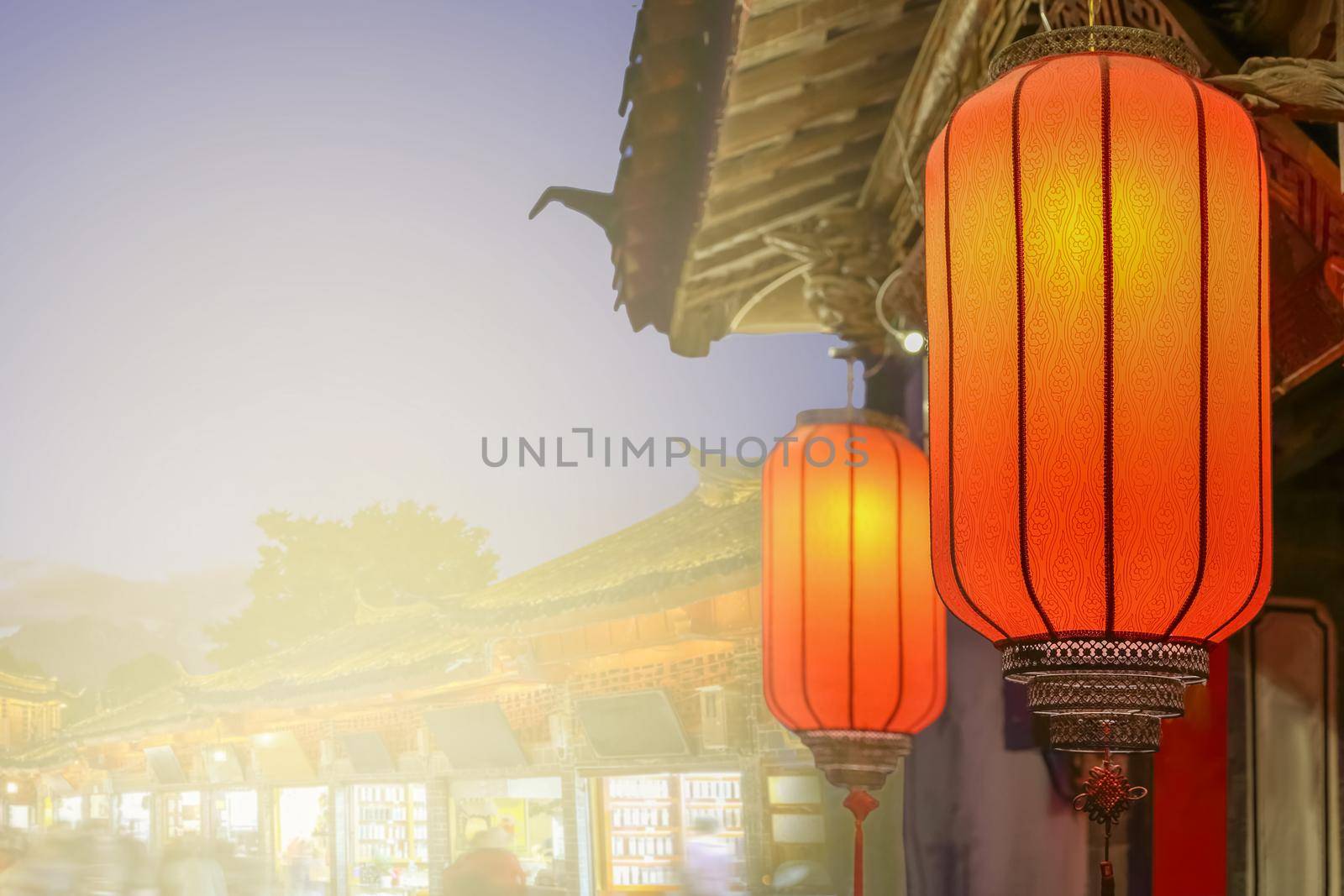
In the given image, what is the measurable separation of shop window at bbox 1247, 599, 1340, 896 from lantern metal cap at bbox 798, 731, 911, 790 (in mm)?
562

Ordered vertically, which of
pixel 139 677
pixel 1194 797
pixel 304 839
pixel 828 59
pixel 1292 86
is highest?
pixel 828 59

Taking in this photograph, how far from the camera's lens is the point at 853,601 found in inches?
89.3

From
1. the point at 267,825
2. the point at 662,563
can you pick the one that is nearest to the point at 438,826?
the point at 267,825

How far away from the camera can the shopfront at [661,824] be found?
4609 millimetres

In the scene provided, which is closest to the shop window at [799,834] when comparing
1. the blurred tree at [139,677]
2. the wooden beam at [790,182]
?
the wooden beam at [790,182]

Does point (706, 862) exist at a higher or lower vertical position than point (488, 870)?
higher

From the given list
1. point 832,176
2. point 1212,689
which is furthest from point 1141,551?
point 832,176

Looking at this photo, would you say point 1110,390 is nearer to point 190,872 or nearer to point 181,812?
point 190,872

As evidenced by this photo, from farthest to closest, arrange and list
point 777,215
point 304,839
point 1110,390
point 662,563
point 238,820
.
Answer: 1. point 238,820
2. point 304,839
3. point 662,563
4. point 777,215
5. point 1110,390

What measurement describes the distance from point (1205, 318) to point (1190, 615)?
232mm

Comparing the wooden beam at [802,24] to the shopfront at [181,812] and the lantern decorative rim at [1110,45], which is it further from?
the shopfront at [181,812]

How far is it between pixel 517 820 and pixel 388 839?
911 millimetres

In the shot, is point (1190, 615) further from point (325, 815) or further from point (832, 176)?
point (325, 815)

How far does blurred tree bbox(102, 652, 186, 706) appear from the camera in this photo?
671 cm
